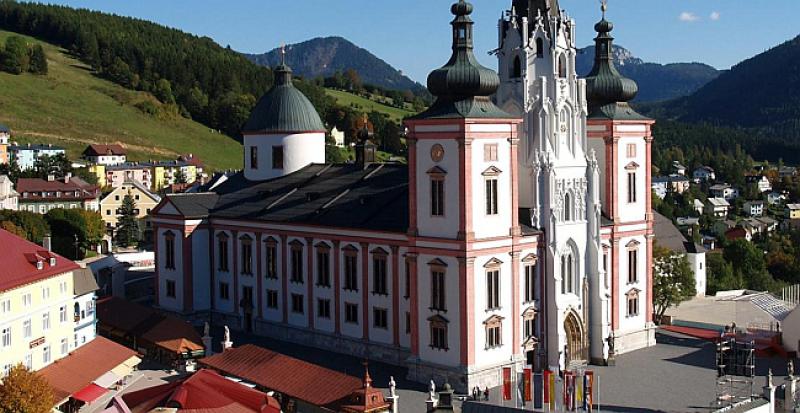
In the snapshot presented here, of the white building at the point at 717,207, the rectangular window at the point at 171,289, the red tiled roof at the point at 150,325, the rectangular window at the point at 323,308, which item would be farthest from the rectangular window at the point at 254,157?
the white building at the point at 717,207

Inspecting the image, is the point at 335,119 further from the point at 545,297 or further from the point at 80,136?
the point at 545,297

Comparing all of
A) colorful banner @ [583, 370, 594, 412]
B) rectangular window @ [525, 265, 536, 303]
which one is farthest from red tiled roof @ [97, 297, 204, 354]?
colorful banner @ [583, 370, 594, 412]

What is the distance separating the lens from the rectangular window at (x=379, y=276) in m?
47.0

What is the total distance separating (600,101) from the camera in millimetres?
50219

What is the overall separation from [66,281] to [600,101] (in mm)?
26679

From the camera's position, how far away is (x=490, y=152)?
4278 centimetres

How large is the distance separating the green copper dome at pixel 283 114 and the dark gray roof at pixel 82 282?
1741 centimetres

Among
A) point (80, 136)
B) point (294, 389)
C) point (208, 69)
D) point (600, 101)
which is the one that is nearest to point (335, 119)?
point (208, 69)

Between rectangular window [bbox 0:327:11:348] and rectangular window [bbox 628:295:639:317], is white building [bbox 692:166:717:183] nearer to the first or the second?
rectangular window [bbox 628:295:639:317]

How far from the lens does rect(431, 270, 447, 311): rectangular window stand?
140ft

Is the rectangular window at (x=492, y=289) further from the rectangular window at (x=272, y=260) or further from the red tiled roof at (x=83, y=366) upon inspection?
the red tiled roof at (x=83, y=366)

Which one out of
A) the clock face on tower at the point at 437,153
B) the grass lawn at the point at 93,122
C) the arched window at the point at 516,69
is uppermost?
the grass lawn at the point at 93,122

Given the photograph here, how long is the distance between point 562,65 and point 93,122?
4350 inches

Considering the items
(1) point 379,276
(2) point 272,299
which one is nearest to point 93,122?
(2) point 272,299
